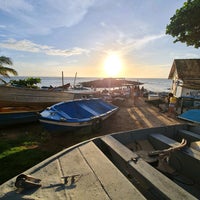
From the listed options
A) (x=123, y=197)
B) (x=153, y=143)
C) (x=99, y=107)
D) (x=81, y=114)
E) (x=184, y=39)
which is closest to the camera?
(x=123, y=197)

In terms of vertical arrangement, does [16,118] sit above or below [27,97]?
below

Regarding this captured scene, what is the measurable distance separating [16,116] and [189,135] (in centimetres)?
787

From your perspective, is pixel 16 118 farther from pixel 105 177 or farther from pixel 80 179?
pixel 105 177

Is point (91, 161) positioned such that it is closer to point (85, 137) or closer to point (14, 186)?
point (14, 186)

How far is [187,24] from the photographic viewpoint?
38.7 feet

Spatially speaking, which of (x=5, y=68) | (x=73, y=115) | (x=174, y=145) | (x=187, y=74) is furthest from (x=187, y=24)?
(x=5, y=68)

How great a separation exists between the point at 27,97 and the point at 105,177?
8.99 meters

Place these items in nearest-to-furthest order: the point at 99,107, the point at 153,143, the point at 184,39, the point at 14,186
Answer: the point at 14,186, the point at 153,143, the point at 99,107, the point at 184,39

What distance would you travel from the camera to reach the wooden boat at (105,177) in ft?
4.10

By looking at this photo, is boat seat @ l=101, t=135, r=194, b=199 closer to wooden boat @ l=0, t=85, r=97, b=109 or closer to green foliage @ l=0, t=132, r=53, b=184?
green foliage @ l=0, t=132, r=53, b=184

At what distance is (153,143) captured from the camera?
2.73 meters

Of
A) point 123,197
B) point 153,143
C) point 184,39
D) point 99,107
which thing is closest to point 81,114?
point 99,107

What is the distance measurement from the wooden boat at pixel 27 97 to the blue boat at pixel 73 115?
2712mm

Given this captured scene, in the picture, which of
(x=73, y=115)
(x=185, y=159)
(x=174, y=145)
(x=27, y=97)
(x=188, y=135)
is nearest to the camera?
Result: (x=185, y=159)
